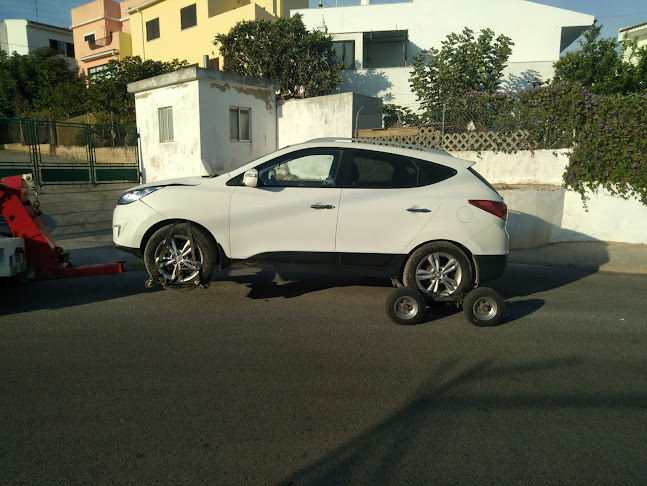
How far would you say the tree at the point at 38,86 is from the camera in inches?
1217

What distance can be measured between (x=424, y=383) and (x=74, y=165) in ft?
40.7

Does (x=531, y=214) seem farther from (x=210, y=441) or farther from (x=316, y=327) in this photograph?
(x=210, y=441)

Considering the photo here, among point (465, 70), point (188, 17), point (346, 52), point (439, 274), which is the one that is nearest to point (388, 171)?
point (439, 274)

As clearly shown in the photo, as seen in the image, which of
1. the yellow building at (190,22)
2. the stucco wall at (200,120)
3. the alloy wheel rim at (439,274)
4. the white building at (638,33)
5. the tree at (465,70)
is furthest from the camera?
the white building at (638,33)

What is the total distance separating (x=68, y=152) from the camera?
14.2 meters

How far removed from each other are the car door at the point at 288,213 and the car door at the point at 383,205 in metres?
0.15

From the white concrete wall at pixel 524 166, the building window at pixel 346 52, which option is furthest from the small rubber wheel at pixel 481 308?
the building window at pixel 346 52

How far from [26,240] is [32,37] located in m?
49.0

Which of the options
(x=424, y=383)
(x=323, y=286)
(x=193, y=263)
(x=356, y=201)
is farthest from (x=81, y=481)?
(x=323, y=286)

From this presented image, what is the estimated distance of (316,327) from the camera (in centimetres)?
520

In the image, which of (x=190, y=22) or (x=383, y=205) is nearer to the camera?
(x=383, y=205)

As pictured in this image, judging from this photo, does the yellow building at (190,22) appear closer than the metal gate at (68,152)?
No

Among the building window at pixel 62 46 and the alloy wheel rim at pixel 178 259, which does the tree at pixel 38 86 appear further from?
the alloy wheel rim at pixel 178 259

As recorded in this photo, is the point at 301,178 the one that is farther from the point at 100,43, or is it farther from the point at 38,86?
the point at 100,43
